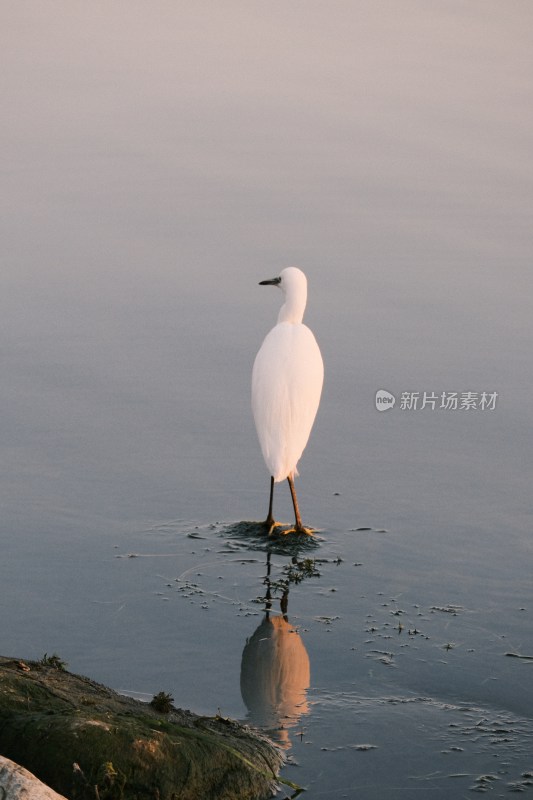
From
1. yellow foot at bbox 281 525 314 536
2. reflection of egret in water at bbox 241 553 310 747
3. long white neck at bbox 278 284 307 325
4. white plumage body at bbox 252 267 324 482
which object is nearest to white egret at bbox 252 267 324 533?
white plumage body at bbox 252 267 324 482

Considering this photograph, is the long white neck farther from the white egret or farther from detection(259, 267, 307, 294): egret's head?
the white egret

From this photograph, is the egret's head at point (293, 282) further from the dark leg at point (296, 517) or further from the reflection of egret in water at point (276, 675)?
the reflection of egret in water at point (276, 675)

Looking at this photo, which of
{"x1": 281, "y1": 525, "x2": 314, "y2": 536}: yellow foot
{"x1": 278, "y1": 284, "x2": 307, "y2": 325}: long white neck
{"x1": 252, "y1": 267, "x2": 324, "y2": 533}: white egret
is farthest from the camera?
{"x1": 278, "y1": 284, "x2": 307, "y2": 325}: long white neck

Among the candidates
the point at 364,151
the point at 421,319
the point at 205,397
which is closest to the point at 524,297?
the point at 421,319

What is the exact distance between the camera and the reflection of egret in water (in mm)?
5652

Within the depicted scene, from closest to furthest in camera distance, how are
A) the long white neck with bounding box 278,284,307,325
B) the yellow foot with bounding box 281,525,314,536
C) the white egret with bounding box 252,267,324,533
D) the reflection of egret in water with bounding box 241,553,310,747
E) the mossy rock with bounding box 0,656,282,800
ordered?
the mossy rock with bounding box 0,656,282,800
the reflection of egret in water with bounding box 241,553,310,747
the yellow foot with bounding box 281,525,314,536
the white egret with bounding box 252,267,324,533
the long white neck with bounding box 278,284,307,325

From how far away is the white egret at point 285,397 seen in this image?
837 centimetres

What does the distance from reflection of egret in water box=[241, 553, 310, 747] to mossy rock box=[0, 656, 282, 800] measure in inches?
18.2

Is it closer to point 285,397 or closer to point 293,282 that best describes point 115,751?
point 285,397

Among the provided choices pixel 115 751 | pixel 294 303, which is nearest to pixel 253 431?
pixel 294 303

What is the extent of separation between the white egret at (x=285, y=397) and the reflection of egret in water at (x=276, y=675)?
1.67 m

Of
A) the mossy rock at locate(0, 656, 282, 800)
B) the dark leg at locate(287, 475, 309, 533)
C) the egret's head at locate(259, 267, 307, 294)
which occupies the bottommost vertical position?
the mossy rock at locate(0, 656, 282, 800)

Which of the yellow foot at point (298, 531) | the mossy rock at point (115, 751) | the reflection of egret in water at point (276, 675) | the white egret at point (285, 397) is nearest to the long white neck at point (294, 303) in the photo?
the white egret at point (285, 397)

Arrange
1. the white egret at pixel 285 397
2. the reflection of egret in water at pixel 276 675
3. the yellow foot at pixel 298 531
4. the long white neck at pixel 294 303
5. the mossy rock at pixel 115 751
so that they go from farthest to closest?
the long white neck at pixel 294 303, the white egret at pixel 285 397, the yellow foot at pixel 298 531, the reflection of egret in water at pixel 276 675, the mossy rock at pixel 115 751
